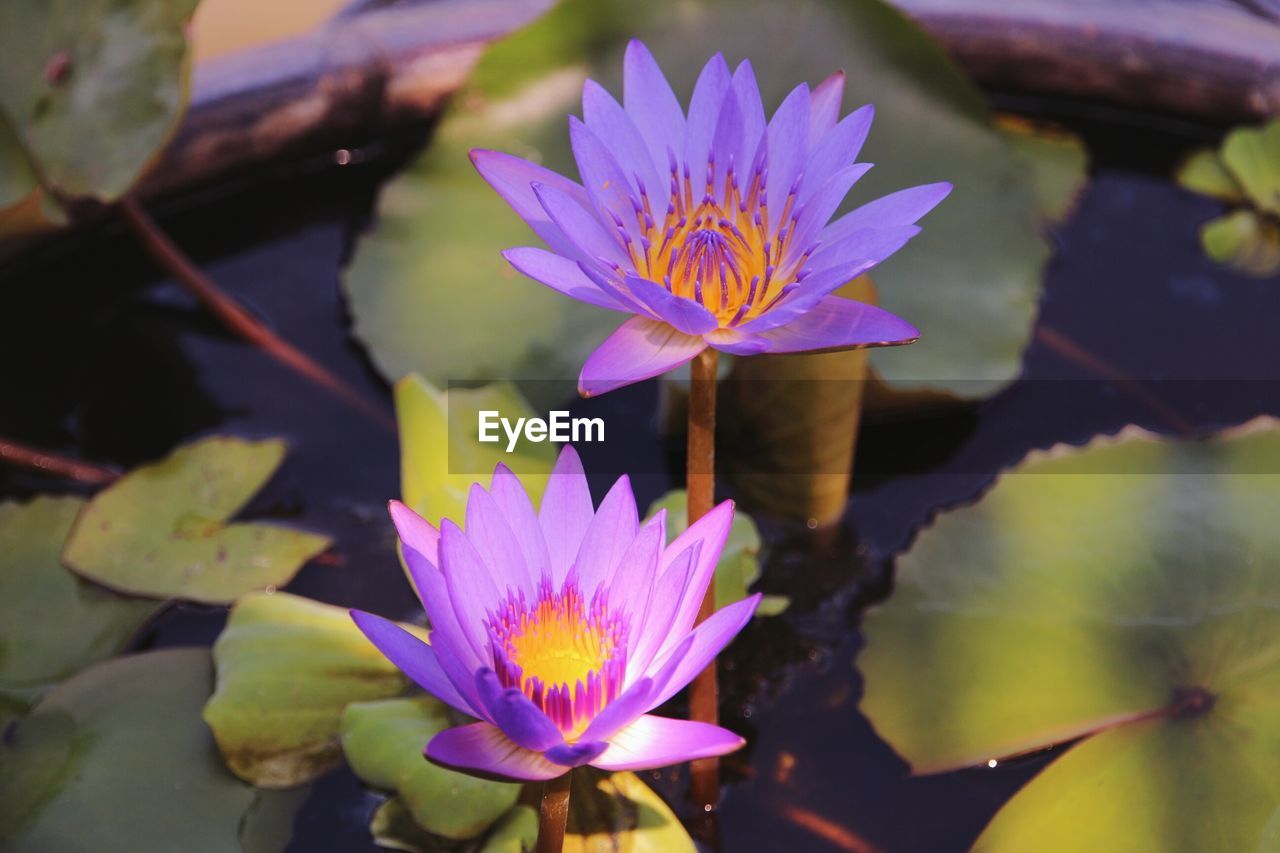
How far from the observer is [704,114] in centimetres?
64

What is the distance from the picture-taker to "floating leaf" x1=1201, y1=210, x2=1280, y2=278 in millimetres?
1179

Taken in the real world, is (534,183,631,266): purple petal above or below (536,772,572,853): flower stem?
above

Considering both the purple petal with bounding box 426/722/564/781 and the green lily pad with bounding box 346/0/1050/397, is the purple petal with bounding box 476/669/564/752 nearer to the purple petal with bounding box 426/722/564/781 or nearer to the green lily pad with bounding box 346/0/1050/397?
the purple petal with bounding box 426/722/564/781

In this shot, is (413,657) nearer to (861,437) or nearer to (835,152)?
(835,152)

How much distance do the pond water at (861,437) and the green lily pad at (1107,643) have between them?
0.05 m

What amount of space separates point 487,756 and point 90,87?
30.9 inches

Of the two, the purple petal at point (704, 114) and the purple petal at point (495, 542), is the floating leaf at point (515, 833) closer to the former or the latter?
the purple petal at point (495, 542)

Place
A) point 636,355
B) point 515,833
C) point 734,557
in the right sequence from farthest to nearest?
point 734,557 < point 515,833 < point 636,355

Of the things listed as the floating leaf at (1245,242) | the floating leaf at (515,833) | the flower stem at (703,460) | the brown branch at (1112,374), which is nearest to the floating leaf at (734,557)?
the flower stem at (703,460)

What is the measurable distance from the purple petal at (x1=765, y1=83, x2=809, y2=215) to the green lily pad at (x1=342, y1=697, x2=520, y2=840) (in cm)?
38

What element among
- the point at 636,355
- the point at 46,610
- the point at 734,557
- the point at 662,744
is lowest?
the point at 46,610

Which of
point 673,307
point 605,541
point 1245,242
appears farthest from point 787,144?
point 1245,242

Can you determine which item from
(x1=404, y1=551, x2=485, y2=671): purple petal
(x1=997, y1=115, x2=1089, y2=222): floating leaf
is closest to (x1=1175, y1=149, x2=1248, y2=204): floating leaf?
(x1=997, y1=115, x2=1089, y2=222): floating leaf

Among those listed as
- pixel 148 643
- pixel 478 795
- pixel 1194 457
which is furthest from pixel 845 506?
pixel 148 643
